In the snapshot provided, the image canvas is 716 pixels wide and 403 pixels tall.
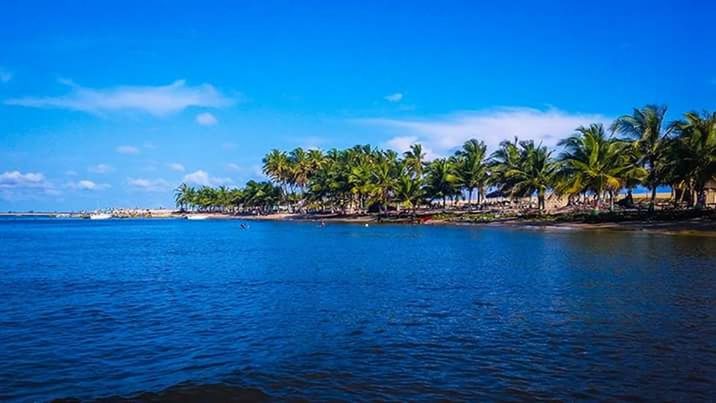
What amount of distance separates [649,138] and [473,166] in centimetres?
3093

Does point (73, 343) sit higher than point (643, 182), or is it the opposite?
point (643, 182)

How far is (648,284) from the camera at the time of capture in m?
20.1

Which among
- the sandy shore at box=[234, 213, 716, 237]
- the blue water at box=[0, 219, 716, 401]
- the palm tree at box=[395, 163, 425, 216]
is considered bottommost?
the blue water at box=[0, 219, 716, 401]

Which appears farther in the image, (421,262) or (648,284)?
(421,262)

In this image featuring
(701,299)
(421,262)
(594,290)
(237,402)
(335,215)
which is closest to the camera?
(237,402)

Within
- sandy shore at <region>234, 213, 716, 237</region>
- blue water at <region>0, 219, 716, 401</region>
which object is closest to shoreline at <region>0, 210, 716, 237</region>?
sandy shore at <region>234, 213, 716, 237</region>

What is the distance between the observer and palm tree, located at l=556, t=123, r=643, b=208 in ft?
189

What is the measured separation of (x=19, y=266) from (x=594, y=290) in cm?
3026

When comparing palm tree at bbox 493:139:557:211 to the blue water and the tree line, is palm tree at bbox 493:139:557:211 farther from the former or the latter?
the blue water

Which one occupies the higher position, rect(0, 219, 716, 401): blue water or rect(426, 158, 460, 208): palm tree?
rect(426, 158, 460, 208): palm tree

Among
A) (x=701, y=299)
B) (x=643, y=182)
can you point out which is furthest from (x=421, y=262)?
(x=643, y=182)

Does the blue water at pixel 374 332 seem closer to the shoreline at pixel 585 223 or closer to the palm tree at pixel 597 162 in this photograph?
the shoreline at pixel 585 223

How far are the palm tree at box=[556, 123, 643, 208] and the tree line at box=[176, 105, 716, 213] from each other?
0.32ft

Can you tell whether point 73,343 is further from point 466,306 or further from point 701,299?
point 701,299
